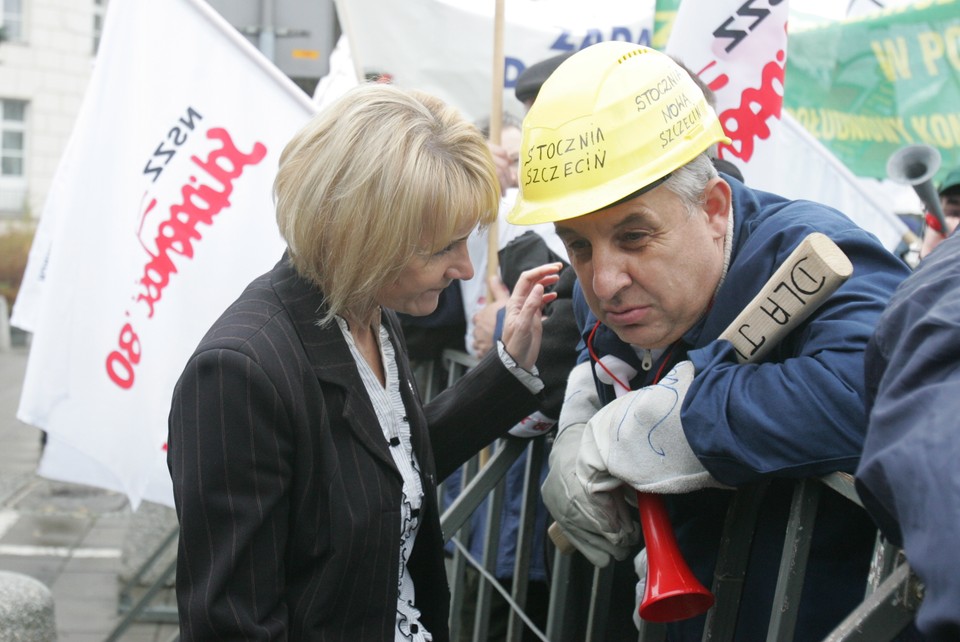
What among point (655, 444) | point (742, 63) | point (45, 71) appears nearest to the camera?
point (655, 444)

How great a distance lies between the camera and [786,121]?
424 centimetres

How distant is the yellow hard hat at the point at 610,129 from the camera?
5.78 feet

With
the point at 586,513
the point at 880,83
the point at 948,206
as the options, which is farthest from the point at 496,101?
the point at 880,83

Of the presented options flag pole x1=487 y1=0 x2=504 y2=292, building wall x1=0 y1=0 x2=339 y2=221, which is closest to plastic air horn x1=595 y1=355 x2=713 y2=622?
flag pole x1=487 y1=0 x2=504 y2=292

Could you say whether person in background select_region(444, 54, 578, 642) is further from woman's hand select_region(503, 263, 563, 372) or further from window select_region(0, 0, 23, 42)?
window select_region(0, 0, 23, 42)

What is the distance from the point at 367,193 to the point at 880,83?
4.32 meters

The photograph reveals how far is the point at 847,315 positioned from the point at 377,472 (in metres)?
0.88

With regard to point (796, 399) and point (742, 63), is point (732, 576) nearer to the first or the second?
point (796, 399)

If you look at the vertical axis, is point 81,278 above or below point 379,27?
below

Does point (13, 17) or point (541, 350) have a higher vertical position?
point (541, 350)

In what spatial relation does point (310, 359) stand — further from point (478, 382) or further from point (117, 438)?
point (117, 438)

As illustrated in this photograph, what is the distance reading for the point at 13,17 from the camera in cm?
2430

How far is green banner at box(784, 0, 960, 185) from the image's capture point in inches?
191

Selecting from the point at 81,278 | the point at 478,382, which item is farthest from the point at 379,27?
the point at 478,382
